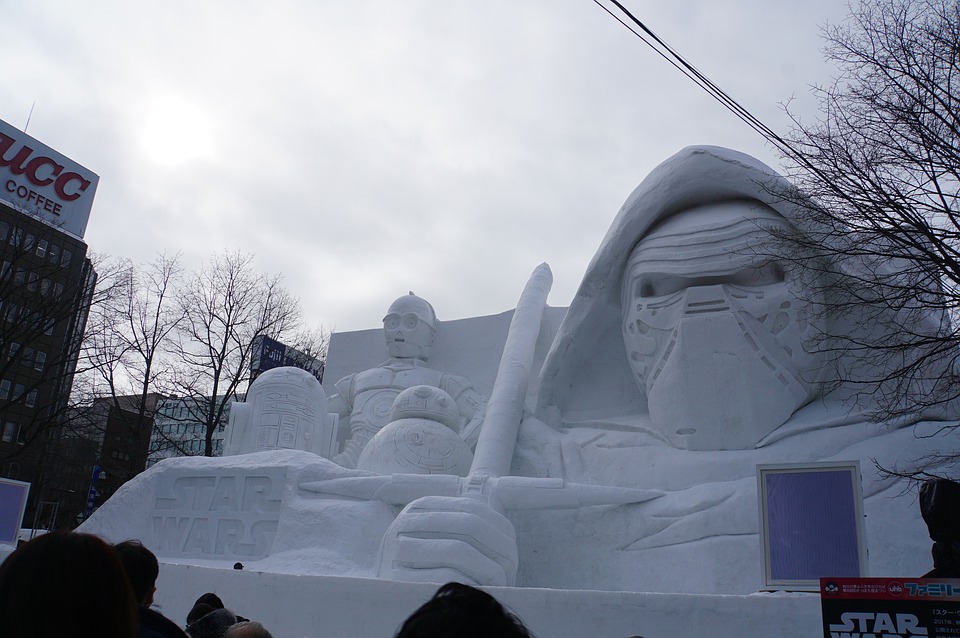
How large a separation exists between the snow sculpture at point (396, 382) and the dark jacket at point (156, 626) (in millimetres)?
7755

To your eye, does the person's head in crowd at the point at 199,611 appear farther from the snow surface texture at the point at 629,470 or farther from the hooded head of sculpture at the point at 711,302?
the hooded head of sculpture at the point at 711,302

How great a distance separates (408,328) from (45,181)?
19.2m

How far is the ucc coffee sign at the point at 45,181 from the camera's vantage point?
2478 centimetres

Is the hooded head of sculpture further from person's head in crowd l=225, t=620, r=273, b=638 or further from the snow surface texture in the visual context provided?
person's head in crowd l=225, t=620, r=273, b=638

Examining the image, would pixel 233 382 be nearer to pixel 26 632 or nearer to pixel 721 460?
pixel 721 460

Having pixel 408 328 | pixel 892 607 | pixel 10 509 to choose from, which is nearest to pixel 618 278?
pixel 408 328

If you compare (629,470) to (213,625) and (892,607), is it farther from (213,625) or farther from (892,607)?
(213,625)

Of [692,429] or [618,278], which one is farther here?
[618,278]

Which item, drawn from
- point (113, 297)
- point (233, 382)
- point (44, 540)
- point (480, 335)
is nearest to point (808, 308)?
point (480, 335)

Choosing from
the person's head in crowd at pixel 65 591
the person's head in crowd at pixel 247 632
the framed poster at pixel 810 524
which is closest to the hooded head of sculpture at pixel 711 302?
the framed poster at pixel 810 524

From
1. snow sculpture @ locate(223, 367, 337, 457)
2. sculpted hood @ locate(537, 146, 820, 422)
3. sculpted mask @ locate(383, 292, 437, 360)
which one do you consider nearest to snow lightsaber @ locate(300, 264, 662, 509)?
sculpted hood @ locate(537, 146, 820, 422)

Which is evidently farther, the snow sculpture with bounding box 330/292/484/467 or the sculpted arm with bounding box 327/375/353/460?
the sculpted arm with bounding box 327/375/353/460

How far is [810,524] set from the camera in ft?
16.4

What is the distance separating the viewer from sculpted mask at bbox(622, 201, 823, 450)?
7367 mm
